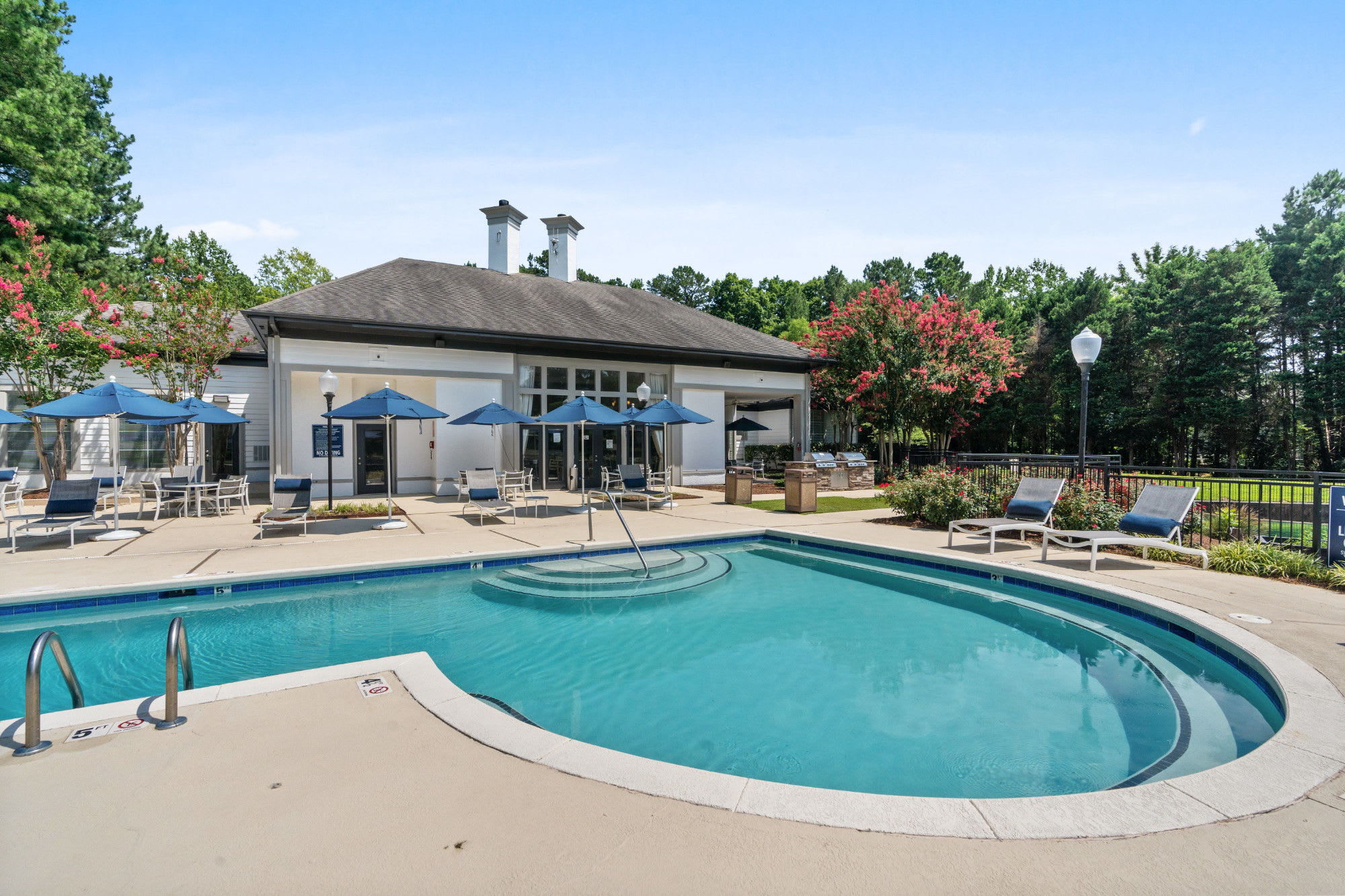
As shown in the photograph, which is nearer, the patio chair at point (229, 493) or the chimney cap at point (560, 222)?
the patio chair at point (229, 493)

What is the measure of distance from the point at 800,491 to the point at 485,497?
243 inches

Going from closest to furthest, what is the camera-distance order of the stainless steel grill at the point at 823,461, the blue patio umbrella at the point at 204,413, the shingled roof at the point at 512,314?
the blue patio umbrella at the point at 204,413 → the shingled roof at the point at 512,314 → the stainless steel grill at the point at 823,461

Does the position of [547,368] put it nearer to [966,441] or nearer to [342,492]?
[342,492]

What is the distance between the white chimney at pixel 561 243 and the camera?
22.5 metres

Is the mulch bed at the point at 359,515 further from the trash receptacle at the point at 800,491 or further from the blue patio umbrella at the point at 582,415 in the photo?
Result: the trash receptacle at the point at 800,491

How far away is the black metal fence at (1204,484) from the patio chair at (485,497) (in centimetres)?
853

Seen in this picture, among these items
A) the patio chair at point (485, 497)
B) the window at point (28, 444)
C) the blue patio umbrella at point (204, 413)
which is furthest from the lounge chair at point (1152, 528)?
the window at point (28, 444)

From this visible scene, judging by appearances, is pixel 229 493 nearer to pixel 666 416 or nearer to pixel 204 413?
pixel 204 413

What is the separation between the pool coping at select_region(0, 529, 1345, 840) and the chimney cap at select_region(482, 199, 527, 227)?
19745 millimetres

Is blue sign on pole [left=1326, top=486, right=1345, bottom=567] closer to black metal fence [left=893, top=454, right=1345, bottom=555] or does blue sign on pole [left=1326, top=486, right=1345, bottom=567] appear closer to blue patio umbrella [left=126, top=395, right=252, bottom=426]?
black metal fence [left=893, top=454, right=1345, bottom=555]

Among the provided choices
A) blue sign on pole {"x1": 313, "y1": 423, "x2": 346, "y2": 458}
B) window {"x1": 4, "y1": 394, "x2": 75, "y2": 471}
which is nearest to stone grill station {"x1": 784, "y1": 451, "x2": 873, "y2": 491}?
blue sign on pole {"x1": 313, "y1": 423, "x2": 346, "y2": 458}

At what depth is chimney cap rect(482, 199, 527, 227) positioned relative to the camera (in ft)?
69.4

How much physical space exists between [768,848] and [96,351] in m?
18.3

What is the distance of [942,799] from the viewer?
8.69ft
